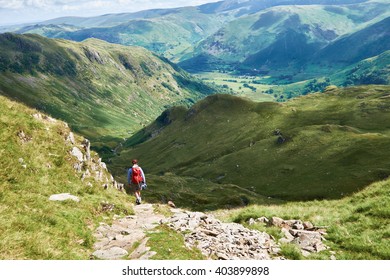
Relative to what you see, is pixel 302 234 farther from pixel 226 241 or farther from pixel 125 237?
pixel 125 237

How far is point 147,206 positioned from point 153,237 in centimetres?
1262

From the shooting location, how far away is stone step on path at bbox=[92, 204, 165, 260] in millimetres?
17278

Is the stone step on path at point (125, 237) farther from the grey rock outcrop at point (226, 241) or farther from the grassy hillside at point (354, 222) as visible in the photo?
the grassy hillside at point (354, 222)

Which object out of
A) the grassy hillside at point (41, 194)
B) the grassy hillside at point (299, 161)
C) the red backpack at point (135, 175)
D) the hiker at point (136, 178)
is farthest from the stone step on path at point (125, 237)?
the grassy hillside at point (299, 161)

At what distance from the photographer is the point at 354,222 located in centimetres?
2262

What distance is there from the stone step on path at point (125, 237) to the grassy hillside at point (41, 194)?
2.37ft

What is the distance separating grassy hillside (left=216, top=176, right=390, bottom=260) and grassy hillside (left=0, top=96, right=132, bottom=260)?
12.0 metres

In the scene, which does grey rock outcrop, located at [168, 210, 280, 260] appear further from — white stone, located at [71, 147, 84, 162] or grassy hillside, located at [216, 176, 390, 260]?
white stone, located at [71, 147, 84, 162]

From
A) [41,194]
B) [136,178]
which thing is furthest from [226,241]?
[136,178]

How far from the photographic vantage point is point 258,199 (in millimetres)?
112438

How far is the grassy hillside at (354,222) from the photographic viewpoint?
Answer: 58.4ft

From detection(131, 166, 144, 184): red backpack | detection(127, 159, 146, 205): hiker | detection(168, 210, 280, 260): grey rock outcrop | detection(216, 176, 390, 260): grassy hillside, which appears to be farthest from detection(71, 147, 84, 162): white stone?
detection(216, 176, 390, 260): grassy hillside

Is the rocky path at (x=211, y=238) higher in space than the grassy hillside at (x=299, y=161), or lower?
higher

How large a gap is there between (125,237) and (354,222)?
15.8 meters
